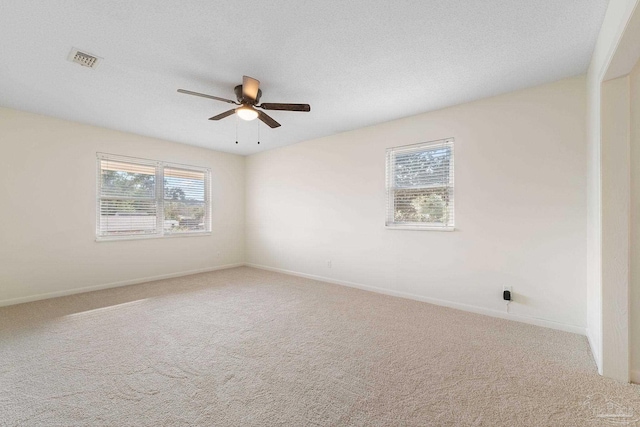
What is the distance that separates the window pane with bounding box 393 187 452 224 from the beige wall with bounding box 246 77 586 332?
6.9 inches

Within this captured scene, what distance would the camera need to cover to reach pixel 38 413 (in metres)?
1.59

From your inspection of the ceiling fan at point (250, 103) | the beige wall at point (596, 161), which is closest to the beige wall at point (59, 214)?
the ceiling fan at point (250, 103)

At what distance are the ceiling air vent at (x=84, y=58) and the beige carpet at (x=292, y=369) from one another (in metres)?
2.52

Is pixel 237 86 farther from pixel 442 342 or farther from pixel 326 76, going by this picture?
pixel 442 342

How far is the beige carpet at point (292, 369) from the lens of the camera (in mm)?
1598

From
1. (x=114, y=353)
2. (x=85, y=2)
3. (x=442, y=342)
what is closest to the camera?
(x=85, y=2)

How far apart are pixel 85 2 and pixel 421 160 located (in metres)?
3.59

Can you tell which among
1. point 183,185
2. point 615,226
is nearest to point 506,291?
point 615,226

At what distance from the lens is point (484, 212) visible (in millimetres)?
3201

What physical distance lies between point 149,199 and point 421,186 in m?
4.53

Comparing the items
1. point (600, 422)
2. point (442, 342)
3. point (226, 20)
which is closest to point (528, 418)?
point (600, 422)

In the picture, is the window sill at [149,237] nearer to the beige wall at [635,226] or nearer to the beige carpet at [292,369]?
the beige carpet at [292,369]

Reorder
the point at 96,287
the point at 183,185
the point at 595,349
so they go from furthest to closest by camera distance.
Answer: the point at 183,185
the point at 96,287
the point at 595,349

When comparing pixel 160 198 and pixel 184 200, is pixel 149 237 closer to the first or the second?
pixel 160 198
